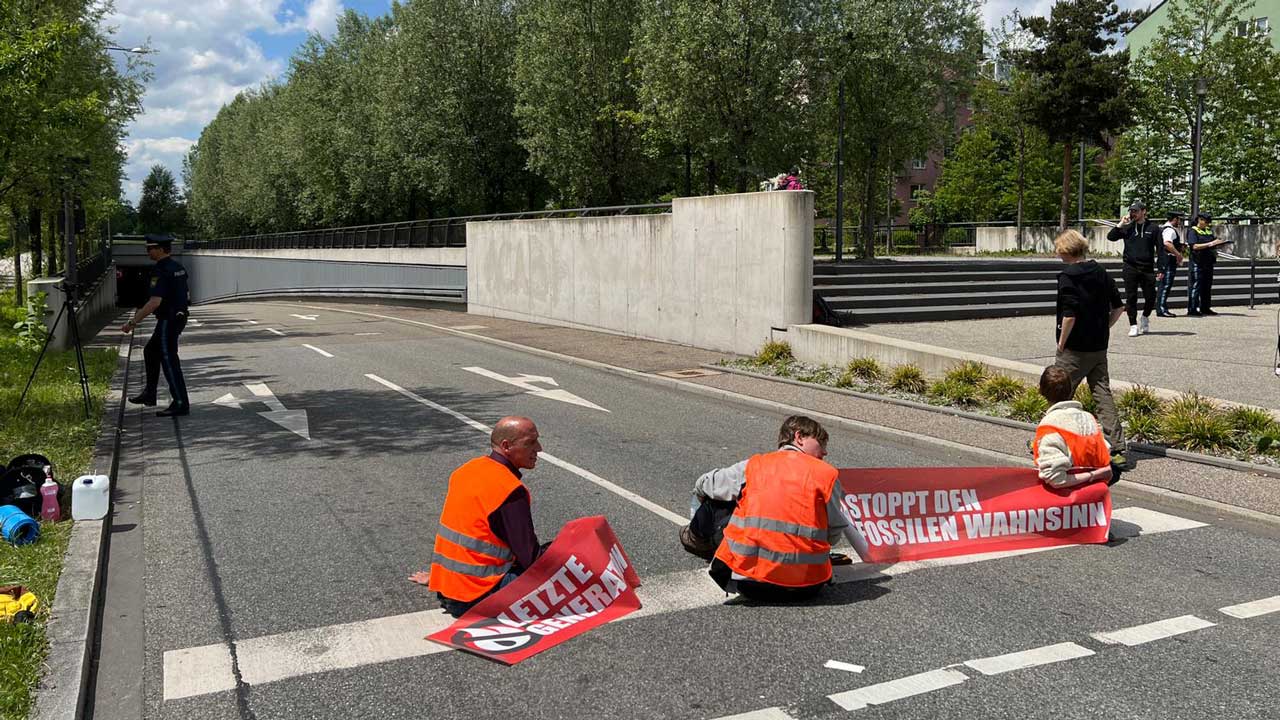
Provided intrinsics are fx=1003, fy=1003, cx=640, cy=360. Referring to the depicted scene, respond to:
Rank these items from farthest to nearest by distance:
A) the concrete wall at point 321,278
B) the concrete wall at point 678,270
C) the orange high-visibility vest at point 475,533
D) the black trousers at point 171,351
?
the concrete wall at point 321,278 → the concrete wall at point 678,270 → the black trousers at point 171,351 → the orange high-visibility vest at point 475,533

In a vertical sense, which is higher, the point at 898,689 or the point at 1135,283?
the point at 1135,283

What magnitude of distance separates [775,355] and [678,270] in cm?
437

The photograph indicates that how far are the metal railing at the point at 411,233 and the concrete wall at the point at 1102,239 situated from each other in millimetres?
15182

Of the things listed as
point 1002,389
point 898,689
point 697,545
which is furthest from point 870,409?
point 898,689

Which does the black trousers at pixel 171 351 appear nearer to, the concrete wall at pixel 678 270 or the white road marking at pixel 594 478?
the white road marking at pixel 594 478

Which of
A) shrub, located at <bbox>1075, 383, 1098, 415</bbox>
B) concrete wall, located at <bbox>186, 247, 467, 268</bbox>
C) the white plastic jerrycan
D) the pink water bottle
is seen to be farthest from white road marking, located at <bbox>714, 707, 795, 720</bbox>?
concrete wall, located at <bbox>186, 247, 467, 268</bbox>

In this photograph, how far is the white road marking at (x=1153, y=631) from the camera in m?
4.96

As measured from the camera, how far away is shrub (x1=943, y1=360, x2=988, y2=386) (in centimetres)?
1199

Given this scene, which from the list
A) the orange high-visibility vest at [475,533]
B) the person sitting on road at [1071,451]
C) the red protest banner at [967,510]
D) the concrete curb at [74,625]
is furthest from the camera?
the person sitting on road at [1071,451]

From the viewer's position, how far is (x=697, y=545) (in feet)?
20.6

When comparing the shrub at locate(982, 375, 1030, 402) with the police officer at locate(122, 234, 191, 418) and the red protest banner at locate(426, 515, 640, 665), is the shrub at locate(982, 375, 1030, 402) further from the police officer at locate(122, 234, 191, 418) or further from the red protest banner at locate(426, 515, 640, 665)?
the police officer at locate(122, 234, 191, 418)

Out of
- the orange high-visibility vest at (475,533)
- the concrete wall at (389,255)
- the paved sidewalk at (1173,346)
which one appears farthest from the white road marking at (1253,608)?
the concrete wall at (389,255)

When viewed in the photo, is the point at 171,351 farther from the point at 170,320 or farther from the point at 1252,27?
the point at 1252,27

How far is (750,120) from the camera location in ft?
102
